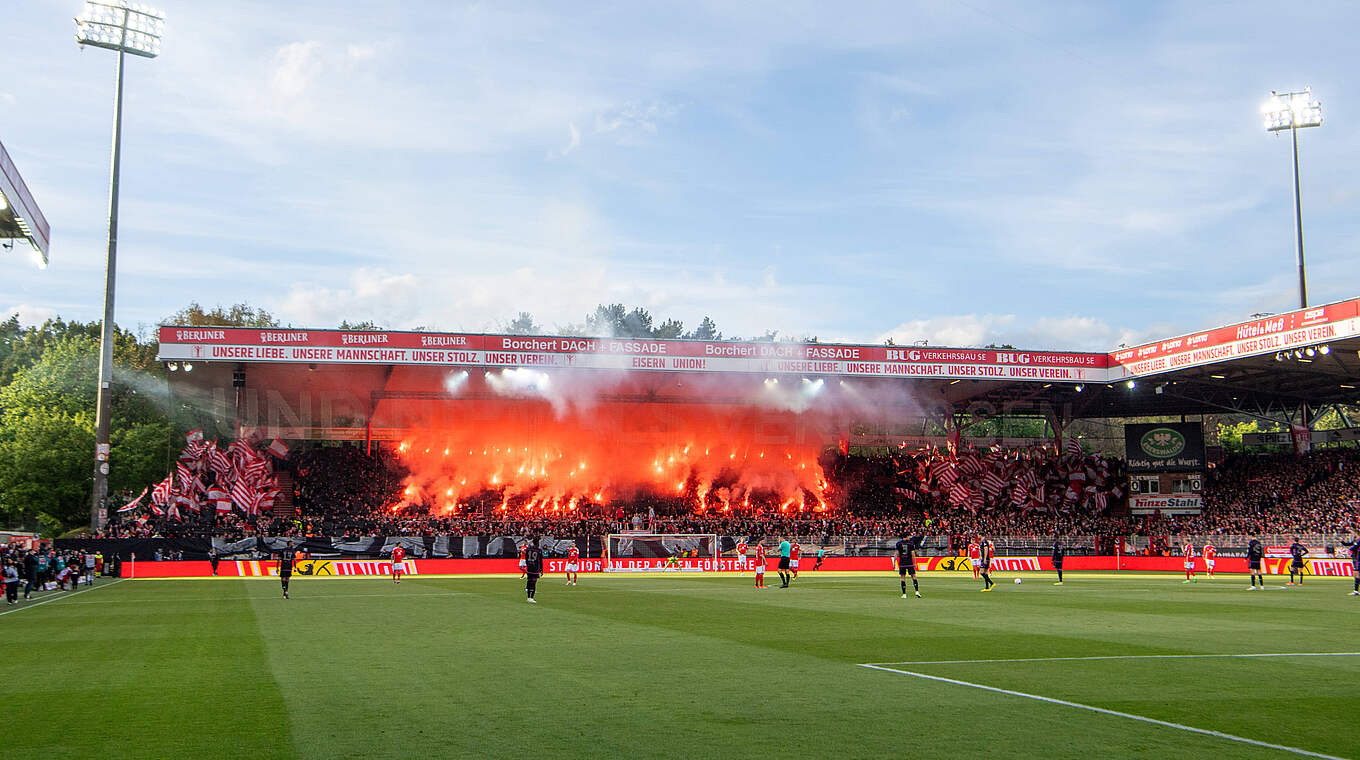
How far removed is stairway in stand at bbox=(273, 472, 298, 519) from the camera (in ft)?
182

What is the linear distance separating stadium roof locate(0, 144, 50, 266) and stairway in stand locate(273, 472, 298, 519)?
31.3 m

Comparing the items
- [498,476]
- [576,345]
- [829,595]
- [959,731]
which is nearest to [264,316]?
[498,476]

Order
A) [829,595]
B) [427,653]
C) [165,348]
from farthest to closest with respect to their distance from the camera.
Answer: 1. [165,348]
2. [829,595]
3. [427,653]

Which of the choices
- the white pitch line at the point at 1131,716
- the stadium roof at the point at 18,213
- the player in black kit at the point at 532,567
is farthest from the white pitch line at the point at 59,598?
the white pitch line at the point at 1131,716

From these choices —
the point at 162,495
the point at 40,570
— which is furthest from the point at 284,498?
the point at 40,570

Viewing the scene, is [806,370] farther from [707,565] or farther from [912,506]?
[912,506]

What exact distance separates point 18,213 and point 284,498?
3525 centimetres

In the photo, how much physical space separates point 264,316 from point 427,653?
295ft

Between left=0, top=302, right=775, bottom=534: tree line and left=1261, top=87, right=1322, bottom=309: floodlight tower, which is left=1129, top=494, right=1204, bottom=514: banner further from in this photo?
left=0, top=302, right=775, bottom=534: tree line

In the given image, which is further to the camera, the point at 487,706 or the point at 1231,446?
the point at 1231,446

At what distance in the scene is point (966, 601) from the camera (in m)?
26.6

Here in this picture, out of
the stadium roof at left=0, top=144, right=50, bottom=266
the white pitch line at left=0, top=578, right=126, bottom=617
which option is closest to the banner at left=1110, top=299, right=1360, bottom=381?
the stadium roof at left=0, top=144, right=50, bottom=266

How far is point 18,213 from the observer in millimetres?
22578

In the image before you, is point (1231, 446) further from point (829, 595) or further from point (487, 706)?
point (487, 706)
